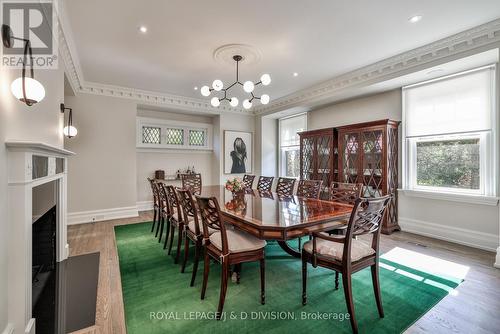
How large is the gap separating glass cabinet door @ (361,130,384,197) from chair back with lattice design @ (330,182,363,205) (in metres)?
1.37

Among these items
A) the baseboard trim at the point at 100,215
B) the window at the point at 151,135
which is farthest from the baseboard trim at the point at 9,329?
the window at the point at 151,135

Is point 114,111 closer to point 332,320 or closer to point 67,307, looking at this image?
point 67,307

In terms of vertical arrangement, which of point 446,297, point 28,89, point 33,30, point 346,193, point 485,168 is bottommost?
point 446,297

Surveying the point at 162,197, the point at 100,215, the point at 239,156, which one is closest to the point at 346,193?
the point at 162,197

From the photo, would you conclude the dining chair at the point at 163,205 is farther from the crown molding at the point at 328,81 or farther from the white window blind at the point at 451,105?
the white window blind at the point at 451,105

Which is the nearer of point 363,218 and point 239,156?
point 363,218

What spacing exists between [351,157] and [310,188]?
155 centimetres

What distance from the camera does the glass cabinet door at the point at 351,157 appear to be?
4.29 metres

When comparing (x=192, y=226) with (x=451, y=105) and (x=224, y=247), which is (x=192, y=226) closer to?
(x=224, y=247)

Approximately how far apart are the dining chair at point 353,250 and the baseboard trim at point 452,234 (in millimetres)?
2572

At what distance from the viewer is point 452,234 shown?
139 inches

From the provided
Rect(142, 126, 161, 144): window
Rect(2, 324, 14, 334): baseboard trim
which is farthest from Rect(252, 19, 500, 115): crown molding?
Rect(2, 324, 14, 334): baseboard trim

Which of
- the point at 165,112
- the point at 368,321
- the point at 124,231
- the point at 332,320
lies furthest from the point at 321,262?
the point at 165,112

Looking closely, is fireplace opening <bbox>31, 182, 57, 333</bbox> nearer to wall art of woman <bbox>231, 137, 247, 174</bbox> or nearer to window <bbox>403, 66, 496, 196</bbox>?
wall art of woman <bbox>231, 137, 247, 174</bbox>
